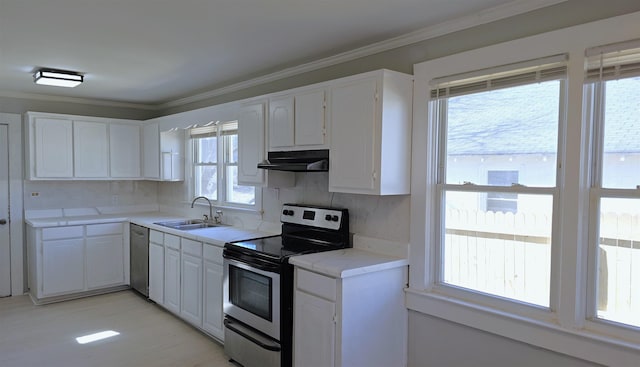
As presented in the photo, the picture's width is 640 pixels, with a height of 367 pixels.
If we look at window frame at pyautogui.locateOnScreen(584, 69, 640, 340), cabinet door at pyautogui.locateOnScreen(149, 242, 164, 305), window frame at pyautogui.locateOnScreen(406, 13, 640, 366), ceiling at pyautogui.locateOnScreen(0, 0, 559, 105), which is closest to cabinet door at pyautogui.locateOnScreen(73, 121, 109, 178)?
ceiling at pyautogui.locateOnScreen(0, 0, 559, 105)

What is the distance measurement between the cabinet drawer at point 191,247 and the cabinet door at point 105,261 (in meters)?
1.58

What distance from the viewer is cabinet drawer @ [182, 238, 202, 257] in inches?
148

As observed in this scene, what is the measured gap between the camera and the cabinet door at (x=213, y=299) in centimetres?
352

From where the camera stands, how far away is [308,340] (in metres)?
2.65

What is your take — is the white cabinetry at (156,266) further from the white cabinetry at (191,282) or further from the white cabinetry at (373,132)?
the white cabinetry at (373,132)

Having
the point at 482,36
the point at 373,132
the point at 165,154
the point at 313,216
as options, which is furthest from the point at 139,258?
the point at 482,36

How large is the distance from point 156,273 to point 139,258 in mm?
511

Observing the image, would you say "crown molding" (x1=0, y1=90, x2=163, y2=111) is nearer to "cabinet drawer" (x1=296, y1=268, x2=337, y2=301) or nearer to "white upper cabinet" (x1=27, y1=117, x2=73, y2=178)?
"white upper cabinet" (x1=27, y1=117, x2=73, y2=178)

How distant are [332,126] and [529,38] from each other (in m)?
1.30

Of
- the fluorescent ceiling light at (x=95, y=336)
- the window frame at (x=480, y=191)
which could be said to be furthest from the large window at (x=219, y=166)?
the window frame at (x=480, y=191)

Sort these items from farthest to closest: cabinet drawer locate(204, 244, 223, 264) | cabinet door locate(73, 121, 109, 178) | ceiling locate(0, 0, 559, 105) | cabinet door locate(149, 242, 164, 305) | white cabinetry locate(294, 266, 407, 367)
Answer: cabinet door locate(73, 121, 109, 178) < cabinet door locate(149, 242, 164, 305) < cabinet drawer locate(204, 244, 223, 264) < white cabinetry locate(294, 266, 407, 367) < ceiling locate(0, 0, 559, 105)

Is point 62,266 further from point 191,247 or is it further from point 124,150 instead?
point 191,247

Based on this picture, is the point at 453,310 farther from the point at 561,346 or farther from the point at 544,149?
the point at 544,149

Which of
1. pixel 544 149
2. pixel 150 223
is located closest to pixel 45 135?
pixel 150 223
